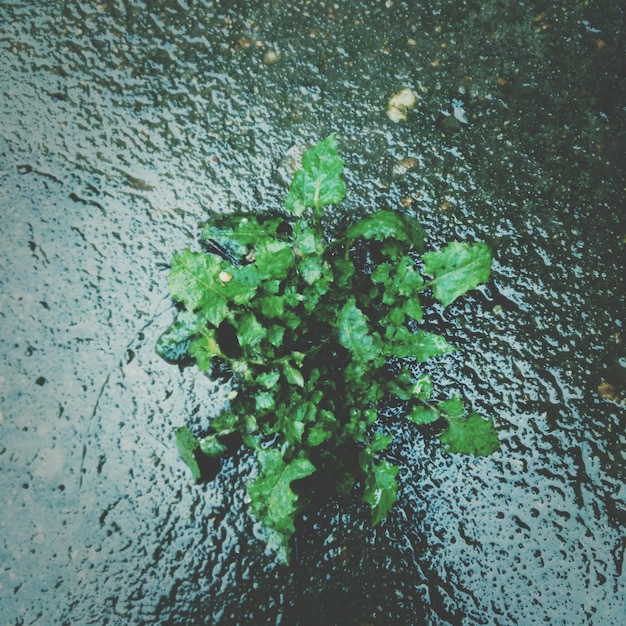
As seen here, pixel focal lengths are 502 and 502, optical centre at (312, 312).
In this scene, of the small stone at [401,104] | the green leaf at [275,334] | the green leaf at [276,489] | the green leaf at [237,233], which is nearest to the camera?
the green leaf at [276,489]

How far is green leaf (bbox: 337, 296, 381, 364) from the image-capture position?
134 centimetres

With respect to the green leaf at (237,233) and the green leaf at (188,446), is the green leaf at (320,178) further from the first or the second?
the green leaf at (188,446)

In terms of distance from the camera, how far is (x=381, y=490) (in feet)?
4.29

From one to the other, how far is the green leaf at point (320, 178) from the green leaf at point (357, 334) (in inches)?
11.2

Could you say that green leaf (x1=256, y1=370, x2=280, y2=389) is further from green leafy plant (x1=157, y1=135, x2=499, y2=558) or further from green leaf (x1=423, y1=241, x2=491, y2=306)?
green leaf (x1=423, y1=241, x2=491, y2=306)

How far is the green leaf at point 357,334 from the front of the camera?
52.7 inches

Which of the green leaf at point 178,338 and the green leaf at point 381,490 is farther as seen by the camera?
the green leaf at point 178,338

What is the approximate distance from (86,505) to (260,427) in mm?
586

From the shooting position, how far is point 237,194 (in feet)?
5.49

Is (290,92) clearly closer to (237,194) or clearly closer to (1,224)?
(237,194)

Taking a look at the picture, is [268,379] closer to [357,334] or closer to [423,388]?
[357,334]

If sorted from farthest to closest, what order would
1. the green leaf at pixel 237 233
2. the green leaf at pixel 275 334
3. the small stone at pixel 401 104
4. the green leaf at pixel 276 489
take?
the small stone at pixel 401 104 → the green leaf at pixel 237 233 → the green leaf at pixel 275 334 → the green leaf at pixel 276 489

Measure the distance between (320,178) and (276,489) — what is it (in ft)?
2.68

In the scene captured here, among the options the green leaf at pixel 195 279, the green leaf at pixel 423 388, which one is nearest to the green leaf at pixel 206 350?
the green leaf at pixel 195 279
